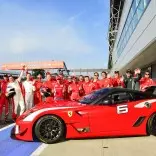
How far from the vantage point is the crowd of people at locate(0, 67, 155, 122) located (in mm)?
11445

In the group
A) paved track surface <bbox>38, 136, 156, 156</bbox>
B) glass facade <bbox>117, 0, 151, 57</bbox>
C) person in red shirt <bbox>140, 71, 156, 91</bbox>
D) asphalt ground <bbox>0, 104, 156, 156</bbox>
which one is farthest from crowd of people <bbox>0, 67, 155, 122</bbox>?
glass facade <bbox>117, 0, 151, 57</bbox>

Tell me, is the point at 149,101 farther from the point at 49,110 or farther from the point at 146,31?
the point at 146,31

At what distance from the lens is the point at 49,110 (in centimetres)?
801

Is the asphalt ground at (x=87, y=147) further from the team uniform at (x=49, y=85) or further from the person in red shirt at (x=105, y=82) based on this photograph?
the person in red shirt at (x=105, y=82)

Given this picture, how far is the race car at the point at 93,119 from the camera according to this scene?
7934 mm

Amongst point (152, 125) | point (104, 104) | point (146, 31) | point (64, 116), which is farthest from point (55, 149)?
point (146, 31)

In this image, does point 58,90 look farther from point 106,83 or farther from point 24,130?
point 24,130

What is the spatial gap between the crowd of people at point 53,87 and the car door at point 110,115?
2.94 meters

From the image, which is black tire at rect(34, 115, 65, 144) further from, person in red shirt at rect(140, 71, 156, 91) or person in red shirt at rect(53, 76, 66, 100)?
person in red shirt at rect(53, 76, 66, 100)

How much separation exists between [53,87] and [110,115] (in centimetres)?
470

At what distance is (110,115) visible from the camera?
8.18m

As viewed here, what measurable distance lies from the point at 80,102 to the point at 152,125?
1.73 m

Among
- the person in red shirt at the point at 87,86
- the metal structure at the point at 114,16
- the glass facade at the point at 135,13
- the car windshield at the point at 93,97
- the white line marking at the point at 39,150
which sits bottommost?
the white line marking at the point at 39,150

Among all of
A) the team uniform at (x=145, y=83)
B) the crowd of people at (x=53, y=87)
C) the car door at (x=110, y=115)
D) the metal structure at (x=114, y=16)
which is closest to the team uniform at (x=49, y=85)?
the crowd of people at (x=53, y=87)
